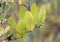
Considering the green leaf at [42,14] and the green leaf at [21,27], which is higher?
the green leaf at [42,14]

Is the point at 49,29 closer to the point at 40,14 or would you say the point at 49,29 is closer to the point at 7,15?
the point at 40,14

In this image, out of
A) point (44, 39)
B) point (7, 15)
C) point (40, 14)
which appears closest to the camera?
point (44, 39)

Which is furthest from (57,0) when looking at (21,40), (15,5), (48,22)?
(15,5)

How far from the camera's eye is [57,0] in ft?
1.52

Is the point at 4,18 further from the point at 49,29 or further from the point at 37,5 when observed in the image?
the point at 49,29

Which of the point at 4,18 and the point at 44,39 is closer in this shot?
the point at 44,39

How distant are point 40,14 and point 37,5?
5 centimetres

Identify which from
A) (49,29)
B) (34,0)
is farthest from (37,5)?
(49,29)

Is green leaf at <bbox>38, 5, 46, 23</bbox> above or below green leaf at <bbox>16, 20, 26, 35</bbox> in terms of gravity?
above

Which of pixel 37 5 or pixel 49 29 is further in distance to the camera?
pixel 37 5

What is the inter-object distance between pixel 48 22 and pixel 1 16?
1.10 feet

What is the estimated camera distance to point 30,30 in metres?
0.55

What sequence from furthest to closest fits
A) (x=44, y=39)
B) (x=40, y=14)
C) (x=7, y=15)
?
(x=7, y=15)
(x=40, y=14)
(x=44, y=39)

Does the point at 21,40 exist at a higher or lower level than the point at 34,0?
lower
